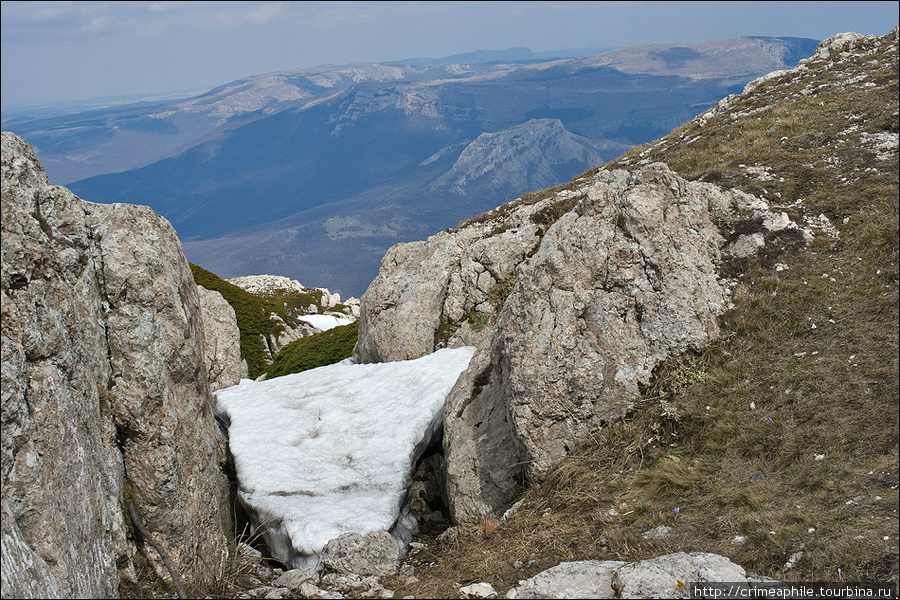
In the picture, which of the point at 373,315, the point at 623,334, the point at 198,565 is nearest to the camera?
the point at 198,565

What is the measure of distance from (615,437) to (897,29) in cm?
2532

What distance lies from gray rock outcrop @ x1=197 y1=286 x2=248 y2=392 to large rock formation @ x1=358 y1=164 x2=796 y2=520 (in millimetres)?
16189

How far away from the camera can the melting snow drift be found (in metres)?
11.5

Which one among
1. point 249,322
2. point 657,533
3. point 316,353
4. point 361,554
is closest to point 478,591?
point 361,554

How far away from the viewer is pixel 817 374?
9117mm

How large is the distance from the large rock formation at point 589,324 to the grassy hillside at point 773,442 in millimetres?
478

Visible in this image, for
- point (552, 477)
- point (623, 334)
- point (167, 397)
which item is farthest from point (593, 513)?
point (167, 397)

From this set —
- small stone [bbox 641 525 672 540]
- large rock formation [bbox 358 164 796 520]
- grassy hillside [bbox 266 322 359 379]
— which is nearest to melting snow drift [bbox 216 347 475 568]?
large rock formation [bbox 358 164 796 520]

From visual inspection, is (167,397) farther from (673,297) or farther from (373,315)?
(373,315)

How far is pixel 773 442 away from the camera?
8.67m

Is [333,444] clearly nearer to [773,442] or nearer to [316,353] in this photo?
[773,442]

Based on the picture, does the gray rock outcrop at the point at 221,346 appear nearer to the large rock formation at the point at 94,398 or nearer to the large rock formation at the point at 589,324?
the large rock formation at the point at 94,398

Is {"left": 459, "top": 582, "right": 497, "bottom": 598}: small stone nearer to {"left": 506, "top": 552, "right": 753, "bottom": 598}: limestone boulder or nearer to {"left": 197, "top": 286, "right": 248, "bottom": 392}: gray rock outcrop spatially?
{"left": 506, "top": 552, "right": 753, "bottom": 598}: limestone boulder

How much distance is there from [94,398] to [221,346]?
18.9 m
